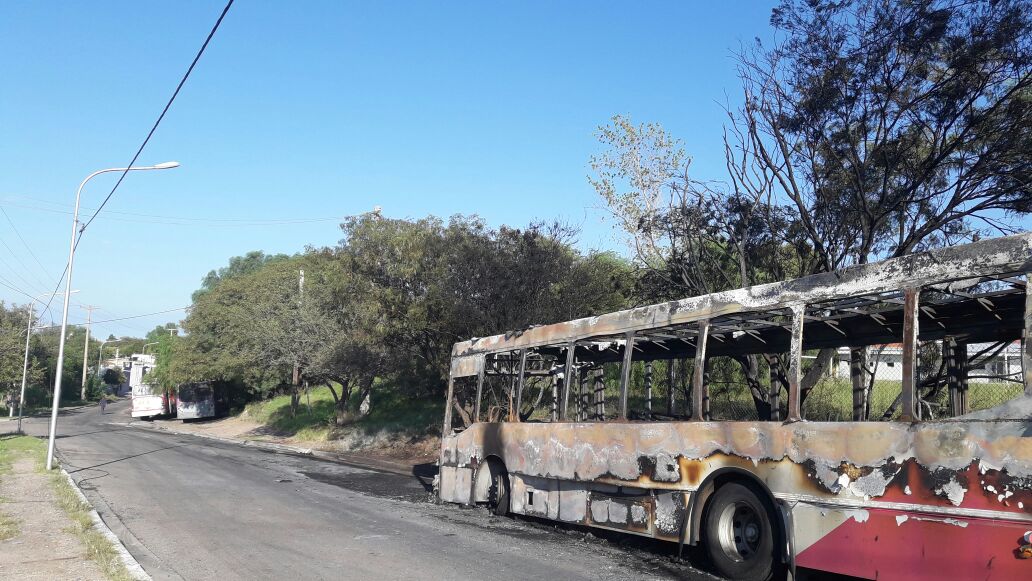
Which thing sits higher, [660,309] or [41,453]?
[660,309]

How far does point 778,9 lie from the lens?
1373 centimetres

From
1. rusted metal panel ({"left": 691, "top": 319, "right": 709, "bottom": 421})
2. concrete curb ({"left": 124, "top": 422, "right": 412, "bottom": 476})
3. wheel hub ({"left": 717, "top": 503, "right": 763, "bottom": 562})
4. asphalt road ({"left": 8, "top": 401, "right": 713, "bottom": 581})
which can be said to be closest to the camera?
wheel hub ({"left": 717, "top": 503, "right": 763, "bottom": 562})

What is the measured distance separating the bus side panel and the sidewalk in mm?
6666

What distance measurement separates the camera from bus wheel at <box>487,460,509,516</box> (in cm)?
1219

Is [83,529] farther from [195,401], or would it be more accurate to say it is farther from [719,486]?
[195,401]

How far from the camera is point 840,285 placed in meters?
7.22

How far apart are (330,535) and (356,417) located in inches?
1024

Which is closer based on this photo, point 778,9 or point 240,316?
point 778,9

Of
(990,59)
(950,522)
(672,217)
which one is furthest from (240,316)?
(950,522)

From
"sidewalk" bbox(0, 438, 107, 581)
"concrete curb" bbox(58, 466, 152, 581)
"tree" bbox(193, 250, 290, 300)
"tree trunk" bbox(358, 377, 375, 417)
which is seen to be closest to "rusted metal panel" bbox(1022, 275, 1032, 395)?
"concrete curb" bbox(58, 466, 152, 581)

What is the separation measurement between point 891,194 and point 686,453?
8127 mm

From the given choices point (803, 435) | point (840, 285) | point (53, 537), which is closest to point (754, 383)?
point (803, 435)

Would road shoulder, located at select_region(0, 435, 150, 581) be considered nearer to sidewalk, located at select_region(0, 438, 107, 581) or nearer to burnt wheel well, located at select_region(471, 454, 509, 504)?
sidewalk, located at select_region(0, 438, 107, 581)

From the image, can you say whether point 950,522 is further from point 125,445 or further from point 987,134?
point 125,445
